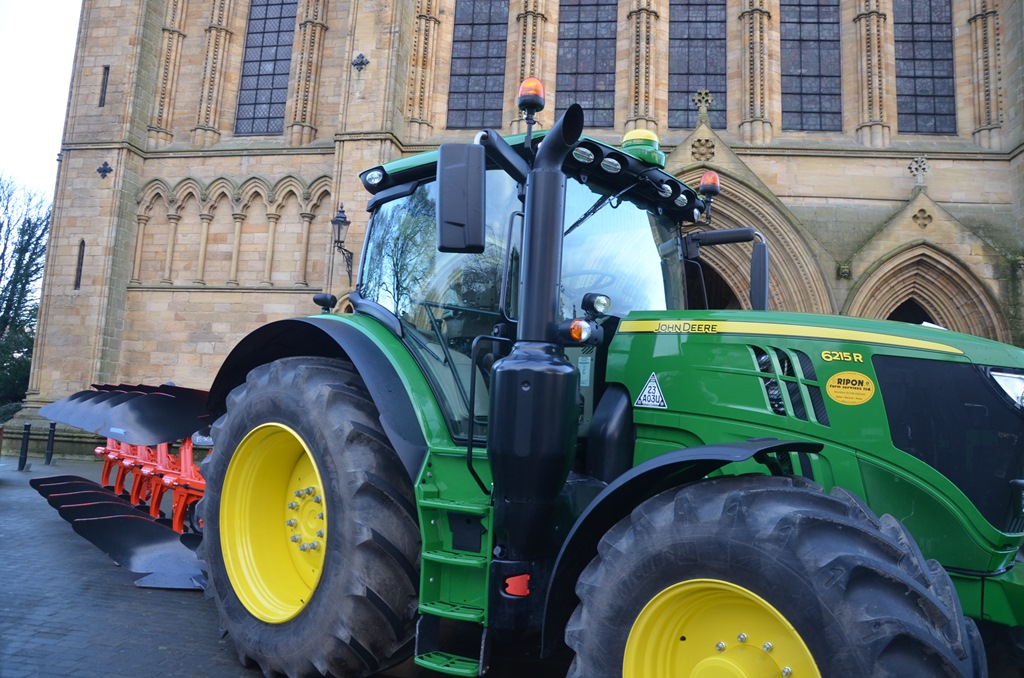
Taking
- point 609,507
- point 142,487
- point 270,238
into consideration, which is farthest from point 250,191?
point 609,507

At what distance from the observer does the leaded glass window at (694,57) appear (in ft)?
44.0

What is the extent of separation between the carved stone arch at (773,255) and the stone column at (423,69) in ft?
18.2

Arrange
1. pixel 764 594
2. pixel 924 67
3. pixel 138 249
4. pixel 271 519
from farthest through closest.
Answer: pixel 138 249 < pixel 924 67 < pixel 271 519 < pixel 764 594

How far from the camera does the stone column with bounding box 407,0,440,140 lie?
13797mm

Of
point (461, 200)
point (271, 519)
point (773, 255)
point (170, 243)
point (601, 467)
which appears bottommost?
point (271, 519)

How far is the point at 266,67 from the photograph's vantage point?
15.4m

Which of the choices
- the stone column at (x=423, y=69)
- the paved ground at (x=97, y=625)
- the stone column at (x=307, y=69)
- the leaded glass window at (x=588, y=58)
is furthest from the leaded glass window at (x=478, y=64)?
the paved ground at (x=97, y=625)

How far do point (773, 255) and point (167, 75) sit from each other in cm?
1387

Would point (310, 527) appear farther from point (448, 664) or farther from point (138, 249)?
point (138, 249)

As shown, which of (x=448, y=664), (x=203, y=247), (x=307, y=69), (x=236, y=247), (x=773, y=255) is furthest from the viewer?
(x=307, y=69)

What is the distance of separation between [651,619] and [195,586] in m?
3.63

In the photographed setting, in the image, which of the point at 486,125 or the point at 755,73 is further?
the point at 486,125

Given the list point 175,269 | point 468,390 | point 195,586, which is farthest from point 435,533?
point 175,269

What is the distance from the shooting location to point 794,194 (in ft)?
41.0
